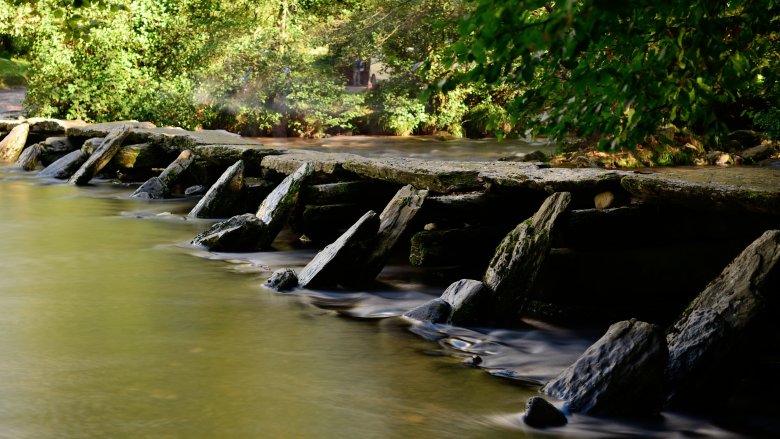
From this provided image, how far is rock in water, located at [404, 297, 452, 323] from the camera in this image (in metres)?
6.61

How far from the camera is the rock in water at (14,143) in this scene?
20891 mm

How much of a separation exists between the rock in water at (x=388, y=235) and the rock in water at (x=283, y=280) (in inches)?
20.7

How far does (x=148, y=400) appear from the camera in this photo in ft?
16.7

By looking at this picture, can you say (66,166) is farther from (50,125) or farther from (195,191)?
(195,191)

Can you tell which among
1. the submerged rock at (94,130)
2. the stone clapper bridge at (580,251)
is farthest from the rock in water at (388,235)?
the submerged rock at (94,130)

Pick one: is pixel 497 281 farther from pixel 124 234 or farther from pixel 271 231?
pixel 124 234

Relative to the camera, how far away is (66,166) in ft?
58.0

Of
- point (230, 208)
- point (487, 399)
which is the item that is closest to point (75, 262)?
point (230, 208)

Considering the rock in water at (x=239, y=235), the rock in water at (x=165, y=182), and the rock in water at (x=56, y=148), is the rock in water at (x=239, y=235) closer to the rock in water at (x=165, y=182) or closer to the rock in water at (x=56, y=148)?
the rock in water at (x=165, y=182)

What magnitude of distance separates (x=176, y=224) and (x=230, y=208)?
2.57 ft

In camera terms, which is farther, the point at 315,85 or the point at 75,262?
the point at 315,85

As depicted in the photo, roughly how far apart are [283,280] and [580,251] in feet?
8.19

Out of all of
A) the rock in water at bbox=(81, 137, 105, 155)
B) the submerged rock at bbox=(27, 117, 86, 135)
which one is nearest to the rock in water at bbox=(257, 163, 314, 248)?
the rock in water at bbox=(81, 137, 105, 155)

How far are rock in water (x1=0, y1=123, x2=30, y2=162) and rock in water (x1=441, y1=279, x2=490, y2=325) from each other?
54.9 feet
